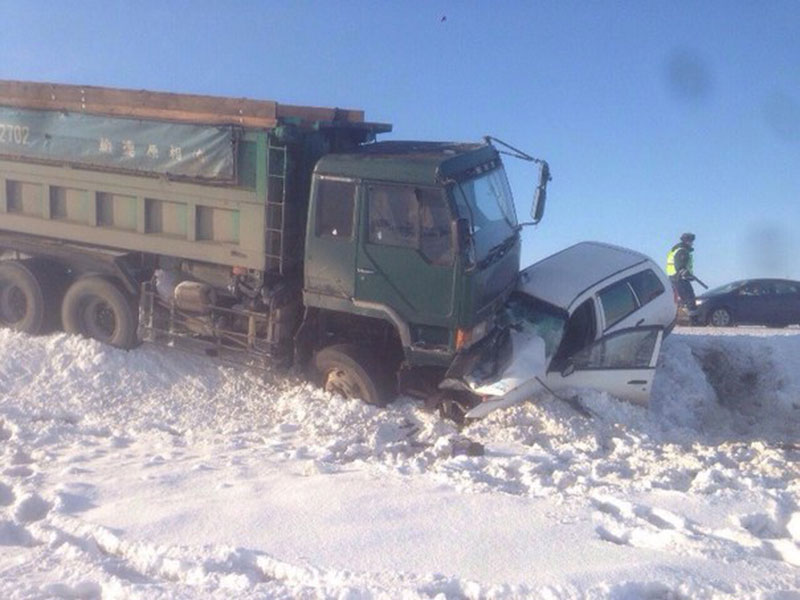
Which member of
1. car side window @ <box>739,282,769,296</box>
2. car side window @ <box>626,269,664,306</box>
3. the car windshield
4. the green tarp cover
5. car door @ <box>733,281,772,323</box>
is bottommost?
car door @ <box>733,281,772,323</box>

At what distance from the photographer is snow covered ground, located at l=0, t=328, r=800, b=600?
16.1 feet

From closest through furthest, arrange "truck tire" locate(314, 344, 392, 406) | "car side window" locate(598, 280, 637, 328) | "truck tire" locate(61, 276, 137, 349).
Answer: "truck tire" locate(314, 344, 392, 406) < "car side window" locate(598, 280, 637, 328) < "truck tire" locate(61, 276, 137, 349)

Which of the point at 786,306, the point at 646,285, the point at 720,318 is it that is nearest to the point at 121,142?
the point at 646,285

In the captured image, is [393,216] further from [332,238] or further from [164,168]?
[164,168]

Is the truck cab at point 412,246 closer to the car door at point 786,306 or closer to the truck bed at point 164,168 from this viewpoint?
the truck bed at point 164,168

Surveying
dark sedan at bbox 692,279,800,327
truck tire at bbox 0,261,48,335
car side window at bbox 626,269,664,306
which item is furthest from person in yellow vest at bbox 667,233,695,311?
truck tire at bbox 0,261,48,335

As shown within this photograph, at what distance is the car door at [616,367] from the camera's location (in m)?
9.16

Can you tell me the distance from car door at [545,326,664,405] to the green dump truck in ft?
3.11

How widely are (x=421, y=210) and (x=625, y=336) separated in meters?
2.75

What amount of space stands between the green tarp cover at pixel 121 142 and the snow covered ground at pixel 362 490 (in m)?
2.20

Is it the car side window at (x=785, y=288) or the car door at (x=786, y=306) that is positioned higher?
the car side window at (x=785, y=288)

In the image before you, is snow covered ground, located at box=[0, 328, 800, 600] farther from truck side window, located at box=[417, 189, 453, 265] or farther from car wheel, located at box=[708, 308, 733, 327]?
car wheel, located at box=[708, 308, 733, 327]

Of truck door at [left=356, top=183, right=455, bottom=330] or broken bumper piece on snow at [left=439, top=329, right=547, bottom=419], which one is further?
broken bumper piece on snow at [left=439, top=329, right=547, bottom=419]

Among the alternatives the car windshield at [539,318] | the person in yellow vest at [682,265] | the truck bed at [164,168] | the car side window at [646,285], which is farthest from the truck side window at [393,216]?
the person in yellow vest at [682,265]
